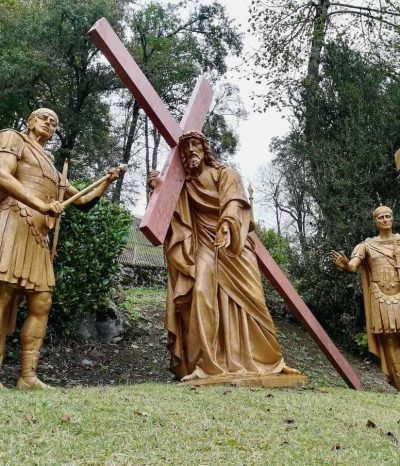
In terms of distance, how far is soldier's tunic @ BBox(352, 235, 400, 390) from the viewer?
713cm

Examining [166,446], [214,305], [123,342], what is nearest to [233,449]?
[166,446]

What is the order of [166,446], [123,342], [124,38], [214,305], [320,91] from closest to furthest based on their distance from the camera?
[166,446] < [214,305] < [123,342] < [320,91] < [124,38]

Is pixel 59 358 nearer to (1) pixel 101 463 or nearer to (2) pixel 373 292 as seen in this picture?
(2) pixel 373 292

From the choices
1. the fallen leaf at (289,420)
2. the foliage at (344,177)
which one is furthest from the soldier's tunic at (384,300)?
Result: the foliage at (344,177)

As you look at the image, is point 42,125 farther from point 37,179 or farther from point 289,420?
point 289,420

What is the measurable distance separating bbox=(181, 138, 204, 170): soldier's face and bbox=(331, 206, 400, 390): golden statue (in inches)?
87.1

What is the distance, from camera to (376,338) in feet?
24.3

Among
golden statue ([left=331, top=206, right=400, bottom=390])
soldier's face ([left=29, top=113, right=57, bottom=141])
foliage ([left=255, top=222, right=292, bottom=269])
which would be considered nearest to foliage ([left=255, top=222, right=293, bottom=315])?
foliage ([left=255, top=222, right=292, bottom=269])

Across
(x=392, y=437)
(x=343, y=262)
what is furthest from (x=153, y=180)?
(x=392, y=437)

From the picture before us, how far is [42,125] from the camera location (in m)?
5.53

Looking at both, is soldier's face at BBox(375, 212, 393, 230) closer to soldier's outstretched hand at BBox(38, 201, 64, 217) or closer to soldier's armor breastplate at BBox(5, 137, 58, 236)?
soldier's armor breastplate at BBox(5, 137, 58, 236)

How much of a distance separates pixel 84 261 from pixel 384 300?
152 inches

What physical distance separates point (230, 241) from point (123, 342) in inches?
140

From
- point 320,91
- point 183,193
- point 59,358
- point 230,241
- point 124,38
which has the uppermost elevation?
point 124,38
